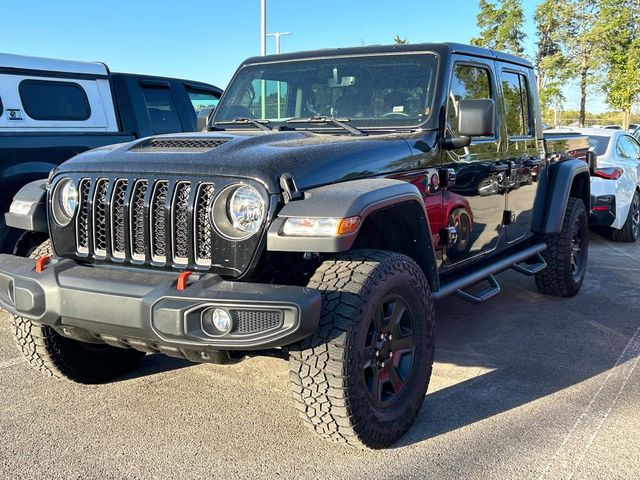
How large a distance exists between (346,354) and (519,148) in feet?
9.51

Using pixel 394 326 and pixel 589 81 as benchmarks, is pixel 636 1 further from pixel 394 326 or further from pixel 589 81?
pixel 394 326

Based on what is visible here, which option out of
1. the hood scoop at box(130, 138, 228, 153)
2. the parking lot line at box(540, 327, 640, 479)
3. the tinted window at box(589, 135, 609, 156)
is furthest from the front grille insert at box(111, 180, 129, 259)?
the tinted window at box(589, 135, 609, 156)

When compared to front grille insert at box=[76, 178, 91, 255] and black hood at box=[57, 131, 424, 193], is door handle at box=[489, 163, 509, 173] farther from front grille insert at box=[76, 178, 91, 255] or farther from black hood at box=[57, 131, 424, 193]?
front grille insert at box=[76, 178, 91, 255]

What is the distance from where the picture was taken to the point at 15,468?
112 inches

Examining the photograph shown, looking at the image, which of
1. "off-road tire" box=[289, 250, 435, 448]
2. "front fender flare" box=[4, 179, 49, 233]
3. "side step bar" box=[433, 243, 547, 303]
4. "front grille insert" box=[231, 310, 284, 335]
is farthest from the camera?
"side step bar" box=[433, 243, 547, 303]

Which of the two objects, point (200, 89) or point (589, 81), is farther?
point (589, 81)

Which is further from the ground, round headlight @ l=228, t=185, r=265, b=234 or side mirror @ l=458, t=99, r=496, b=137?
side mirror @ l=458, t=99, r=496, b=137

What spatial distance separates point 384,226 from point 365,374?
83cm

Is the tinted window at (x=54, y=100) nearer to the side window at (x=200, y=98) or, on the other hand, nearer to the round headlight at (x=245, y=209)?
the side window at (x=200, y=98)

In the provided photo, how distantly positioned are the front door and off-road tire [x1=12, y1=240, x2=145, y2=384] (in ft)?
7.02

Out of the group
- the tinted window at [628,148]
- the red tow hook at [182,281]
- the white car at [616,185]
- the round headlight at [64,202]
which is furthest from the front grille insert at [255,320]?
the tinted window at [628,148]

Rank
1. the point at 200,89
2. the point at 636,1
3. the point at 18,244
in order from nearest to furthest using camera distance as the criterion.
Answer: the point at 18,244
the point at 200,89
the point at 636,1

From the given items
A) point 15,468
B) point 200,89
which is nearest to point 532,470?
point 15,468

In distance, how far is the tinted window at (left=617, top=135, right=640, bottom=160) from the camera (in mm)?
8625
